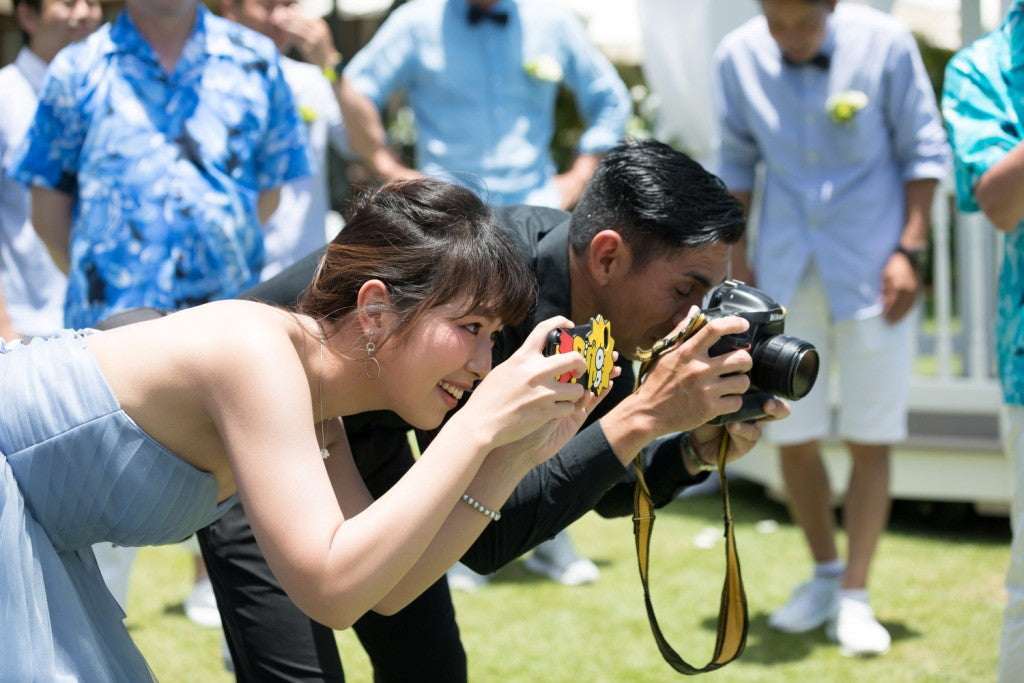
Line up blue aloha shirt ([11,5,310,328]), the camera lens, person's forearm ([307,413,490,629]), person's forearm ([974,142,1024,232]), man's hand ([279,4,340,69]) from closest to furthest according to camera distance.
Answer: person's forearm ([307,413,490,629]), the camera lens, person's forearm ([974,142,1024,232]), blue aloha shirt ([11,5,310,328]), man's hand ([279,4,340,69])

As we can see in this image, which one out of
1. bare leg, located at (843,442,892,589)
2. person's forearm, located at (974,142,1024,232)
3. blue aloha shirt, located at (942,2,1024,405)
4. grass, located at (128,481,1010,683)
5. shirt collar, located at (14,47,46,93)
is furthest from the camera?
shirt collar, located at (14,47,46,93)

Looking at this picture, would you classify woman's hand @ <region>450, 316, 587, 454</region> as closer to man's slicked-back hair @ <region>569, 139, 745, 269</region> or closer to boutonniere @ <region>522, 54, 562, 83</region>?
man's slicked-back hair @ <region>569, 139, 745, 269</region>

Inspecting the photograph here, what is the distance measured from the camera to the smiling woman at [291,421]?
1.77 meters

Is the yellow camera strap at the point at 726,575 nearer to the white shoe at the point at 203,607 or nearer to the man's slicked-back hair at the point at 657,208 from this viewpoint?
the man's slicked-back hair at the point at 657,208

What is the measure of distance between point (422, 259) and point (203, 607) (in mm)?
2732

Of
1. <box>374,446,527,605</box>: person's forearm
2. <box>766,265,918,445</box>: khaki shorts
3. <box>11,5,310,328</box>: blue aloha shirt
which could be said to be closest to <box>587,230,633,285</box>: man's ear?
<box>374,446,527,605</box>: person's forearm

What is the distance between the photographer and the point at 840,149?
13.8 ft

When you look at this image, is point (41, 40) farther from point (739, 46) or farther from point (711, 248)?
point (711, 248)

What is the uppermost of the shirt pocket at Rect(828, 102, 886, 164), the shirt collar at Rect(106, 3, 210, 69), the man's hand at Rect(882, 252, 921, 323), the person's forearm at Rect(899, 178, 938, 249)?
the shirt collar at Rect(106, 3, 210, 69)

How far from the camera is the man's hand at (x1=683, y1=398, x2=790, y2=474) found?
234cm

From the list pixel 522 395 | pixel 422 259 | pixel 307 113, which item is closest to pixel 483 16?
pixel 307 113

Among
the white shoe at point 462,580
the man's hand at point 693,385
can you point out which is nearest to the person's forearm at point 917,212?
the white shoe at point 462,580

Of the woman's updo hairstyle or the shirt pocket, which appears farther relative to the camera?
the shirt pocket

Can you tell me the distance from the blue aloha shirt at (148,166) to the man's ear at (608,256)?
1222mm
